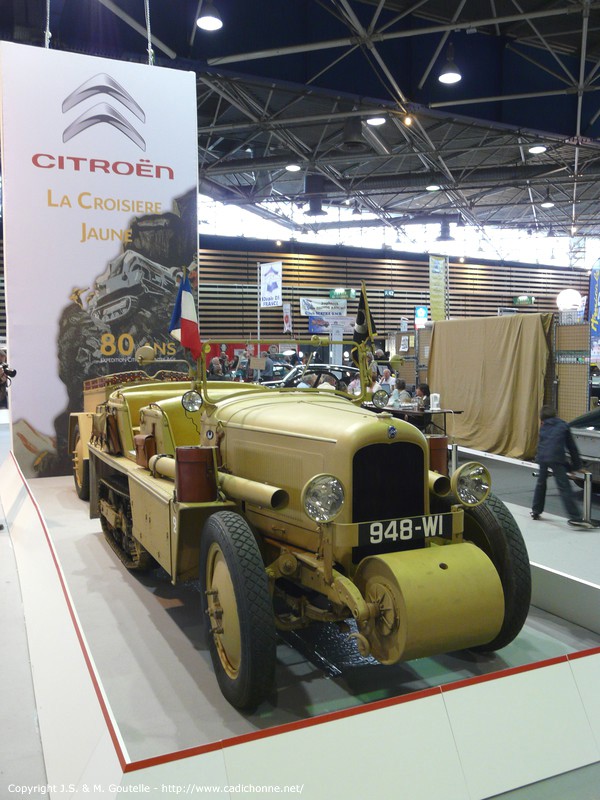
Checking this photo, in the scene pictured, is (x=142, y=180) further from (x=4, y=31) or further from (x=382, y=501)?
(x=382, y=501)

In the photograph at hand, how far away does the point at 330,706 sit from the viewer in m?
2.73

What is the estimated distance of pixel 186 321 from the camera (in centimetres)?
374

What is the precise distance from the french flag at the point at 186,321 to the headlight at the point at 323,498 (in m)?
1.40

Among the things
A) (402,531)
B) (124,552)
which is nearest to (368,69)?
(124,552)

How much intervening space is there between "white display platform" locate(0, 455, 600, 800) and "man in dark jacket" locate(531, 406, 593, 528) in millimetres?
2775

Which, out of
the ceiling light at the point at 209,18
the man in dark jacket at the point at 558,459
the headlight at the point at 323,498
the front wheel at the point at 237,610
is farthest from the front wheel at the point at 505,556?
the ceiling light at the point at 209,18

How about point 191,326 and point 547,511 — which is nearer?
point 191,326

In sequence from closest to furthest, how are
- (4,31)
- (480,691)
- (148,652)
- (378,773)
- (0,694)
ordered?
(378,773)
(480,691)
(0,694)
(148,652)
(4,31)

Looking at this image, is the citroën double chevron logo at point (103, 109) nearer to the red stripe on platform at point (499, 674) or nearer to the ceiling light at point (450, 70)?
the ceiling light at point (450, 70)

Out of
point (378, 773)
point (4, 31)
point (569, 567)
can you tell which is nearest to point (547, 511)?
point (569, 567)

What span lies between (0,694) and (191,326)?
2057 mm

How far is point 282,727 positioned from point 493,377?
321 inches

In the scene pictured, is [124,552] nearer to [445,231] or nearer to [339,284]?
[339,284]

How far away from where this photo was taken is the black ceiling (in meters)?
8.98
